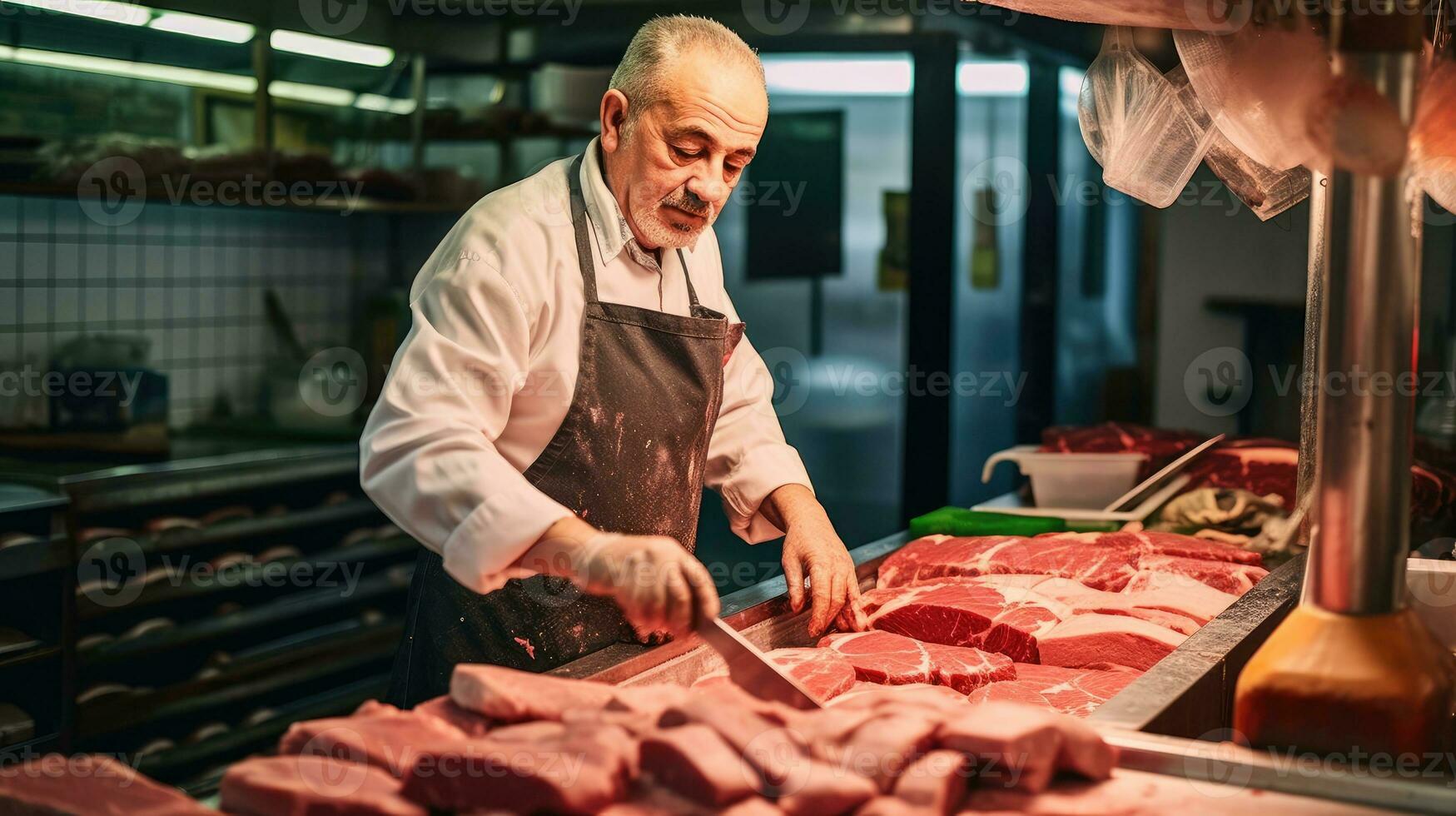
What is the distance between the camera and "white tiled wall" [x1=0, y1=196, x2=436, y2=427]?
4.40 meters

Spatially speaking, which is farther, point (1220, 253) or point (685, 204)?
point (1220, 253)

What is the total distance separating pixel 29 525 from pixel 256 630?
2.91 ft

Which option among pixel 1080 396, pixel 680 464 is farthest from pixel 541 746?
pixel 1080 396

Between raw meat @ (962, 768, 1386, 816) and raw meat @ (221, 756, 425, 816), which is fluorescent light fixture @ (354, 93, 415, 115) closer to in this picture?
raw meat @ (221, 756, 425, 816)

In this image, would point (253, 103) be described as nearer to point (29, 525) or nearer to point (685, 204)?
point (29, 525)

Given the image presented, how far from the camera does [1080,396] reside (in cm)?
604

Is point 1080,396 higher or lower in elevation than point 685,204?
lower

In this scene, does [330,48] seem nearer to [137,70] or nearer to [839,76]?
[137,70]

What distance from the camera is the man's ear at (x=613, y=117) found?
2.35 m

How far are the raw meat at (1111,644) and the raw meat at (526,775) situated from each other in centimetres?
105

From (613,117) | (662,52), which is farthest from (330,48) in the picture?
(662,52)

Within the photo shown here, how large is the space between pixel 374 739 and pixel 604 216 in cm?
125

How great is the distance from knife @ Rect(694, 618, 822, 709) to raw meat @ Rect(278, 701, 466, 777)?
396mm

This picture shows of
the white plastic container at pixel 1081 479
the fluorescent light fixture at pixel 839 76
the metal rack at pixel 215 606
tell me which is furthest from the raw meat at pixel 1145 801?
the fluorescent light fixture at pixel 839 76
